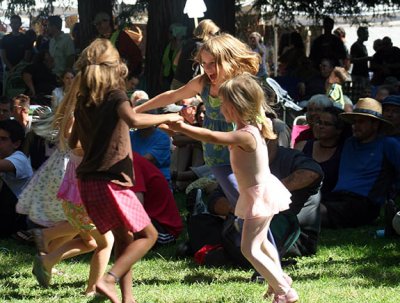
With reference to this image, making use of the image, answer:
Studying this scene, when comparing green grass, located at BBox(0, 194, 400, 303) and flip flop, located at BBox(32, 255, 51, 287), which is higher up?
flip flop, located at BBox(32, 255, 51, 287)

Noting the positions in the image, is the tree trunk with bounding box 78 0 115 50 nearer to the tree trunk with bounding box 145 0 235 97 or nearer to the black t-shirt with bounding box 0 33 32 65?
the tree trunk with bounding box 145 0 235 97

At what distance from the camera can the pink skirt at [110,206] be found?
4.98m

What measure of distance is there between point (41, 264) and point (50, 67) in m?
10.1

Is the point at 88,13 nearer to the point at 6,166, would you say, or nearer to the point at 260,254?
the point at 6,166

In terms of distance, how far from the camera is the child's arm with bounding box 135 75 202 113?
5616 millimetres

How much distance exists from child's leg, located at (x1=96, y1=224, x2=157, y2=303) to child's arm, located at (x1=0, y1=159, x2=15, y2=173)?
8.76 feet

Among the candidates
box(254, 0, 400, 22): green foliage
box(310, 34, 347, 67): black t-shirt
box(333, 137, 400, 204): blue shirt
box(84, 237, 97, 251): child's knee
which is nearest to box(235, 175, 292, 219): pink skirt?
box(84, 237, 97, 251): child's knee

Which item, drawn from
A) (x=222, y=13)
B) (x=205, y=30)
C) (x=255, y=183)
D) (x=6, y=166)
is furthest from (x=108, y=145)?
(x=222, y=13)

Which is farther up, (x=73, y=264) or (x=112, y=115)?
(x=112, y=115)

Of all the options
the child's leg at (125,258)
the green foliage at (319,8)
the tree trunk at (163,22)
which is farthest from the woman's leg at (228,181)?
the green foliage at (319,8)

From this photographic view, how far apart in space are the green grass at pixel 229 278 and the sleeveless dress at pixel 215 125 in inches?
30.7

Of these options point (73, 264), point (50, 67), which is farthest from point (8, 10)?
point (73, 264)

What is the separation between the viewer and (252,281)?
5863mm

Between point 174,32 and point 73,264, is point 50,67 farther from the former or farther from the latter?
point 73,264
